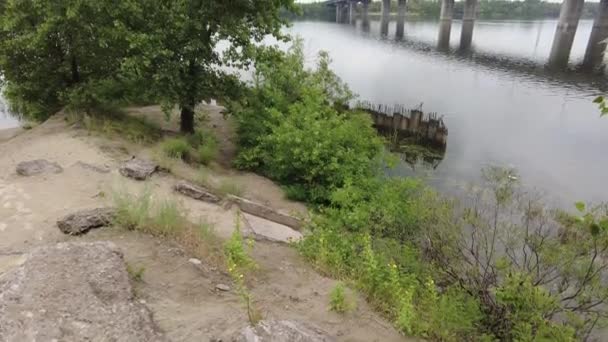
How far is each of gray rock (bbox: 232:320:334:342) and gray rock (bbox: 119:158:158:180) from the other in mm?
6562

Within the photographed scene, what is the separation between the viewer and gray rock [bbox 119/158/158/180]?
9.87 m

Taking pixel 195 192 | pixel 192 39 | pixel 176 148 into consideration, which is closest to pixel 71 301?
pixel 195 192

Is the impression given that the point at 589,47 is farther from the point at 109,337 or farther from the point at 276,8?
the point at 109,337

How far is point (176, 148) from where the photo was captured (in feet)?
41.4

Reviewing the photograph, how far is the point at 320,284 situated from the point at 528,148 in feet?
56.5

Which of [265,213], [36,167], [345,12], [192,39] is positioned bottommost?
[345,12]

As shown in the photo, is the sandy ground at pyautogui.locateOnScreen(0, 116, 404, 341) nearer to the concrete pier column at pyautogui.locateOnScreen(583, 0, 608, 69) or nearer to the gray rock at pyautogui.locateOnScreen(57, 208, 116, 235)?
the gray rock at pyautogui.locateOnScreen(57, 208, 116, 235)

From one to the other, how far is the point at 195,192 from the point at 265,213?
1.80 m

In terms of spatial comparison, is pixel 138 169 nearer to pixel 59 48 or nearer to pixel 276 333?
pixel 59 48

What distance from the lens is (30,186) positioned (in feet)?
28.4

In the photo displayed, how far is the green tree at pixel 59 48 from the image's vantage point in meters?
12.3

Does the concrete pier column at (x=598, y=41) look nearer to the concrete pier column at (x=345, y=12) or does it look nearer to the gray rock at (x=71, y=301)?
the gray rock at (x=71, y=301)

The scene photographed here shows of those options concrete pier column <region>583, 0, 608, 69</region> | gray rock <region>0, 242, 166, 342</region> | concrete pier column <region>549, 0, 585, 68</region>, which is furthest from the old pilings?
concrete pier column <region>549, 0, 585, 68</region>

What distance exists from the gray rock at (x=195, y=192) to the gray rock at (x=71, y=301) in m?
4.74
